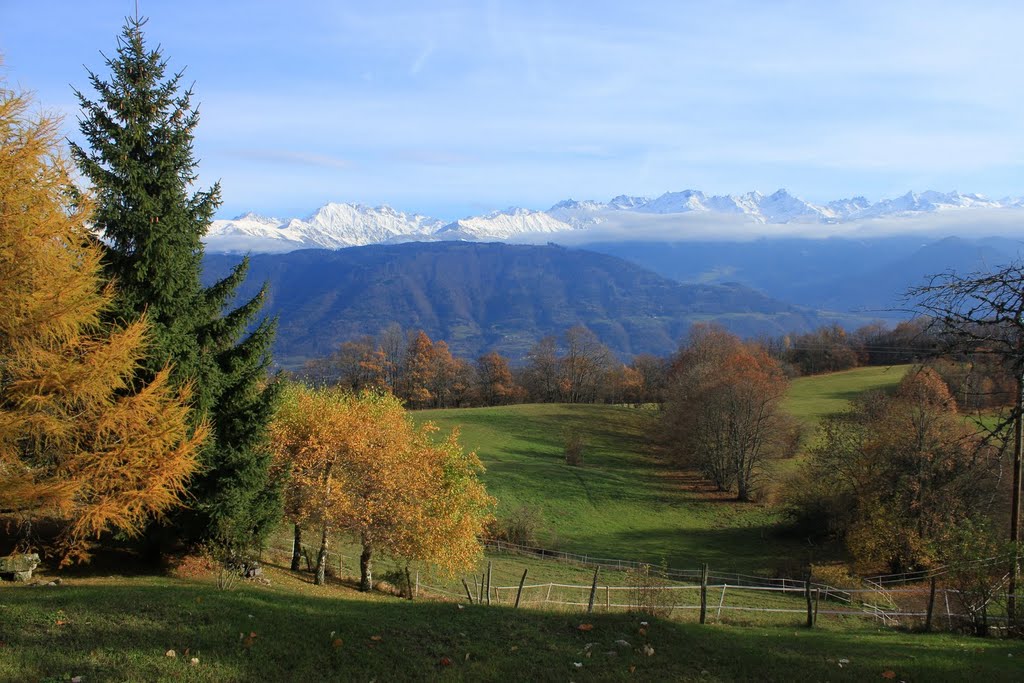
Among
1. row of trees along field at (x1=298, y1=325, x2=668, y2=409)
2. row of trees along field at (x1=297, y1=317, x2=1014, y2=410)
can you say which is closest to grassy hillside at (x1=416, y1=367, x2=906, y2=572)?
row of trees along field at (x1=297, y1=317, x2=1014, y2=410)

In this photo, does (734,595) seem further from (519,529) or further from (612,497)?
(612,497)

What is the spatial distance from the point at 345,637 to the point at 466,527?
1348 centimetres

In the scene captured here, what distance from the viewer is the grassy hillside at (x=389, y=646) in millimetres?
10906

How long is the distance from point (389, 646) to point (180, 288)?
13.9m

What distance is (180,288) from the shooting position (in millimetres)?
20531

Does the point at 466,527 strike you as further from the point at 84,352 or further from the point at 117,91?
the point at 117,91

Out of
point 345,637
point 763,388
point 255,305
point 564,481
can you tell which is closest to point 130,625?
point 345,637

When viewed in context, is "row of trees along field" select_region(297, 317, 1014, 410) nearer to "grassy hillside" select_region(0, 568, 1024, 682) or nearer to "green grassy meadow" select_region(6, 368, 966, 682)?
"green grassy meadow" select_region(6, 368, 966, 682)

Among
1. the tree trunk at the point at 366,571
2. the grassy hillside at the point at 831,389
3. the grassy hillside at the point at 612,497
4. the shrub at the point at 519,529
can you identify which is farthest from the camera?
the grassy hillside at the point at 831,389

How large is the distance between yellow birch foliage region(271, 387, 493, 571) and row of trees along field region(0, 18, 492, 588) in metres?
0.08

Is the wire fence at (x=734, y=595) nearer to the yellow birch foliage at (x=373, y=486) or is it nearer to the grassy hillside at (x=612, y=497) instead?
the yellow birch foliage at (x=373, y=486)

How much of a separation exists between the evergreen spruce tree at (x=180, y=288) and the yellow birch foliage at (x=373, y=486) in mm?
2247

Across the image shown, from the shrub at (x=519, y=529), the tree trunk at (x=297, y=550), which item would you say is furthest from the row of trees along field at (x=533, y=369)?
the tree trunk at (x=297, y=550)

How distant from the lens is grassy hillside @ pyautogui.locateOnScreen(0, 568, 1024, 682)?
A: 35.8 ft
